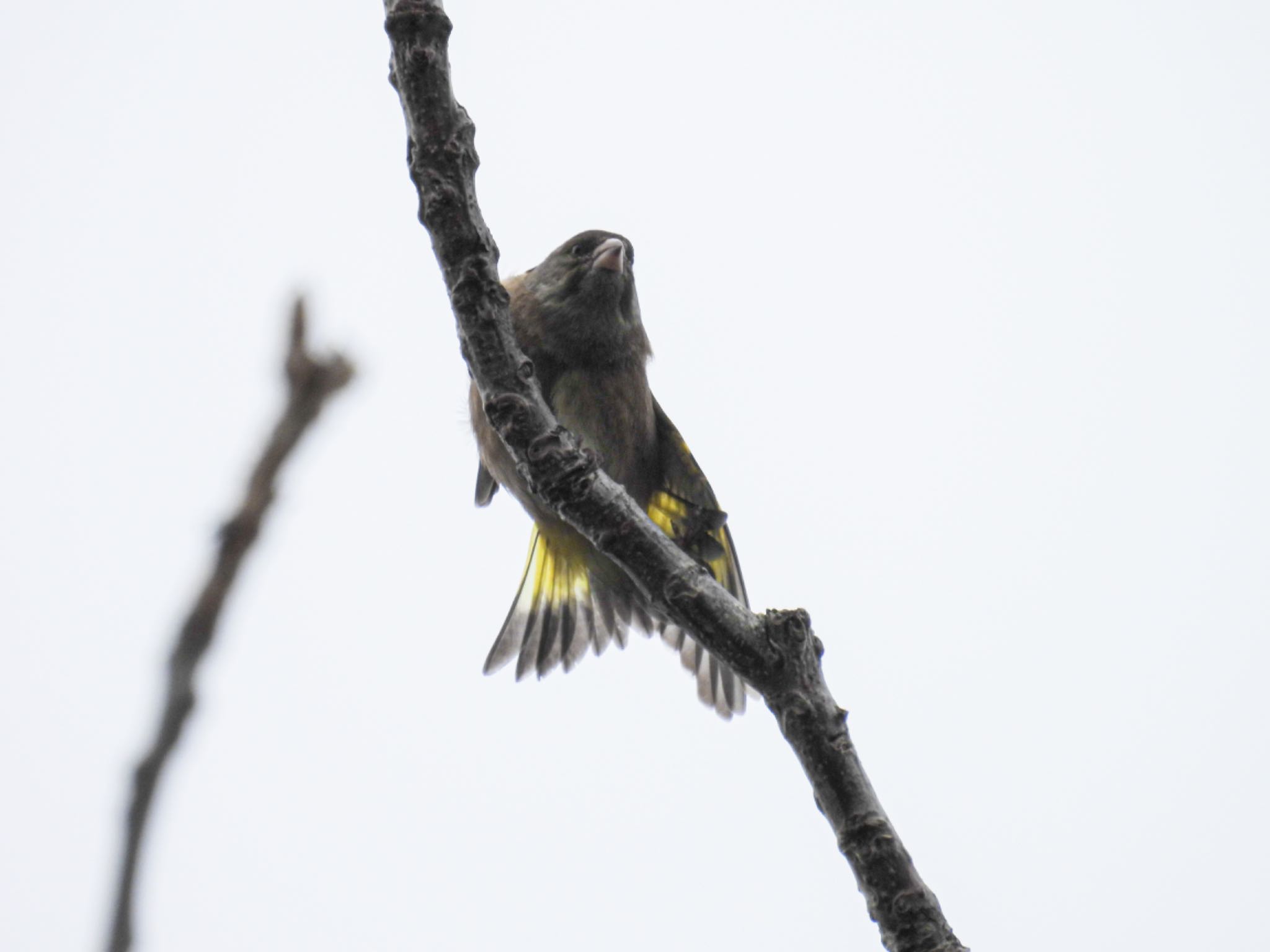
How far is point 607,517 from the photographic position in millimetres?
2832

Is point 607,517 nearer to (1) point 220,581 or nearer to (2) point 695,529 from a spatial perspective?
(1) point 220,581

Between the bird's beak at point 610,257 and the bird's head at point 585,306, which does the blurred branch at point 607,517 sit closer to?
the bird's head at point 585,306

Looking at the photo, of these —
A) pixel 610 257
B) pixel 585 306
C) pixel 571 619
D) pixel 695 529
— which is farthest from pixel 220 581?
pixel 571 619

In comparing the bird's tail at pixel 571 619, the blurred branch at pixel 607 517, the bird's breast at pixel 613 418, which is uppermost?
the bird's breast at pixel 613 418

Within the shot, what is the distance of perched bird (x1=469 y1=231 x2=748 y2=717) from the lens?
5.10 m

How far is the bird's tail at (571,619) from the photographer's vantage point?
203 inches

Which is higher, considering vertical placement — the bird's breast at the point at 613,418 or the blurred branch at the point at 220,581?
the bird's breast at the point at 613,418

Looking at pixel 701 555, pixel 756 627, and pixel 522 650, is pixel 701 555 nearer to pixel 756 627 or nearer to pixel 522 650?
pixel 522 650

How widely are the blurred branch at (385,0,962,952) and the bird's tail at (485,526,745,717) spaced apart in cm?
227

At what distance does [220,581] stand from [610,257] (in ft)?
15.4

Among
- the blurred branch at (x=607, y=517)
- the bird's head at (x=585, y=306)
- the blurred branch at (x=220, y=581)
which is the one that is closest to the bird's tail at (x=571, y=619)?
the bird's head at (x=585, y=306)

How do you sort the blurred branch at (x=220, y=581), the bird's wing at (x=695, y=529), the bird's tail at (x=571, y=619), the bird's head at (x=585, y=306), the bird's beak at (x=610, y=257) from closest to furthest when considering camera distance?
the blurred branch at (x=220, y=581), the bird's wing at (x=695, y=529), the bird's tail at (x=571, y=619), the bird's head at (x=585, y=306), the bird's beak at (x=610, y=257)

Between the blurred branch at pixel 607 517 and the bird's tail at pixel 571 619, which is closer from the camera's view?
the blurred branch at pixel 607 517

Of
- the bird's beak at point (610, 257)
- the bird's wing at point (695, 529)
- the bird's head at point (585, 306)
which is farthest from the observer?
the bird's beak at point (610, 257)
